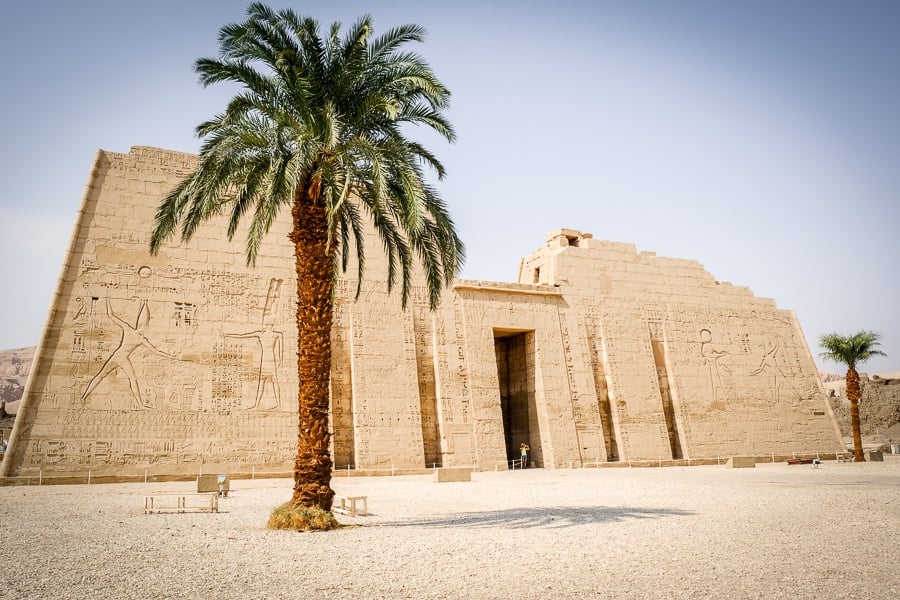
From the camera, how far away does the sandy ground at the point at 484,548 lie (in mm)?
4785

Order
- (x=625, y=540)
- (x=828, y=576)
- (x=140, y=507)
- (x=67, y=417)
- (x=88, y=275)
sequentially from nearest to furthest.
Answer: (x=828, y=576) < (x=625, y=540) < (x=140, y=507) < (x=67, y=417) < (x=88, y=275)

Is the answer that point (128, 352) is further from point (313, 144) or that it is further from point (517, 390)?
point (517, 390)

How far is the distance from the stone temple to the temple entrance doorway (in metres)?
0.08

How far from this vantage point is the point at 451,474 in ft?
49.1

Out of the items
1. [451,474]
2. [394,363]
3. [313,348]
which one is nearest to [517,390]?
[394,363]

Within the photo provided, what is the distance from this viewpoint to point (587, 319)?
2195cm

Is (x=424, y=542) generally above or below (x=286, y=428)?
below

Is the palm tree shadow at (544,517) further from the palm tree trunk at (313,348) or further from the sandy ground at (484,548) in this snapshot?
the palm tree trunk at (313,348)

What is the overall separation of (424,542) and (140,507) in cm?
586

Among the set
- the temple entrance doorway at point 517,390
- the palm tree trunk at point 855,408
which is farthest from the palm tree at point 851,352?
the temple entrance doorway at point 517,390

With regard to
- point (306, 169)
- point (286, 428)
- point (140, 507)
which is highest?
point (306, 169)

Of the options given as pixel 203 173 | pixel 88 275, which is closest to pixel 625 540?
pixel 203 173

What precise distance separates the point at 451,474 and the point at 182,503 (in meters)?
6.75

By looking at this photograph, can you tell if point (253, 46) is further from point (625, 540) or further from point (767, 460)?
point (767, 460)
